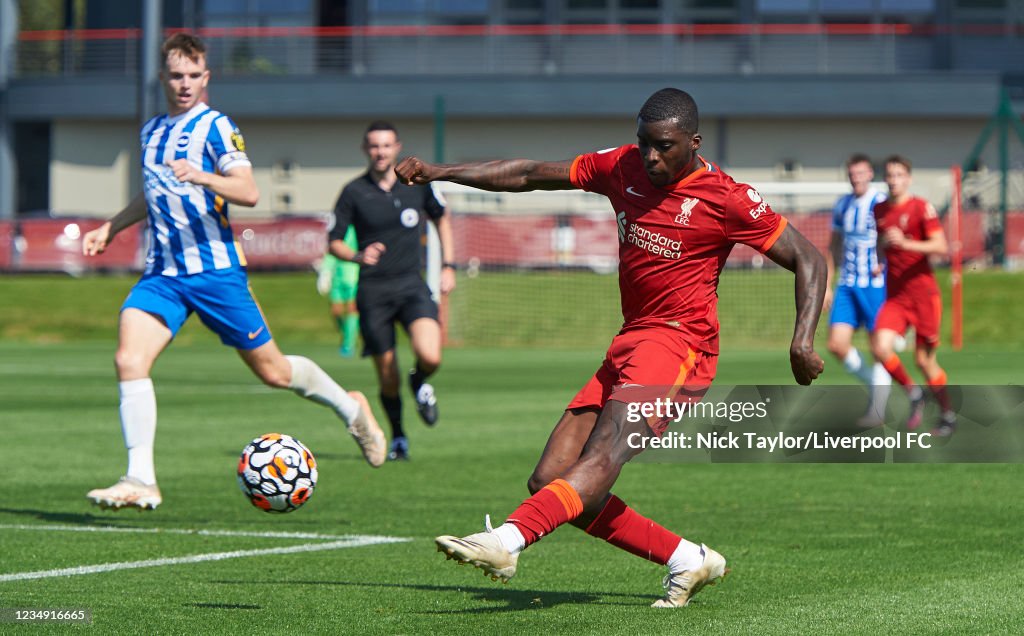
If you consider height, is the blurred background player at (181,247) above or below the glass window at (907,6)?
below

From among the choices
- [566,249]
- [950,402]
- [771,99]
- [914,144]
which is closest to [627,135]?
[771,99]

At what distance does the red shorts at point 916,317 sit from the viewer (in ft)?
45.8

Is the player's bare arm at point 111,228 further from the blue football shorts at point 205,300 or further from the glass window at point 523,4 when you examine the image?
the glass window at point 523,4

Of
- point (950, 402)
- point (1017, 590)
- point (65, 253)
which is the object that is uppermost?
point (1017, 590)

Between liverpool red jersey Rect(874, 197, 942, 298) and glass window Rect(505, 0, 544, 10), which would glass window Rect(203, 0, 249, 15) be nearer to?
glass window Rect(505, 0, 544, 10)

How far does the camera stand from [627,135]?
155ft

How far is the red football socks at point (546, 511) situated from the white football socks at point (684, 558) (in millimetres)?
742

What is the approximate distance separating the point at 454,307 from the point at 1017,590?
2391 cm

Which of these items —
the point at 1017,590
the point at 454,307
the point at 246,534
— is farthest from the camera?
the point at 454,307

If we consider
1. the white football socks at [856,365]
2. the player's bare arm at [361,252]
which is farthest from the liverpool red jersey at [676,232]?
the white football socks at [856,365]

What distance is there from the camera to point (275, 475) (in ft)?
25.3

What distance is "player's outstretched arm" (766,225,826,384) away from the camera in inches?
226

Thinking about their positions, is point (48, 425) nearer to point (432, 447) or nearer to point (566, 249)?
point (432, 447)

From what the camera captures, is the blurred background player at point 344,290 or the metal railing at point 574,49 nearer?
the blurred background player at point 344,290
